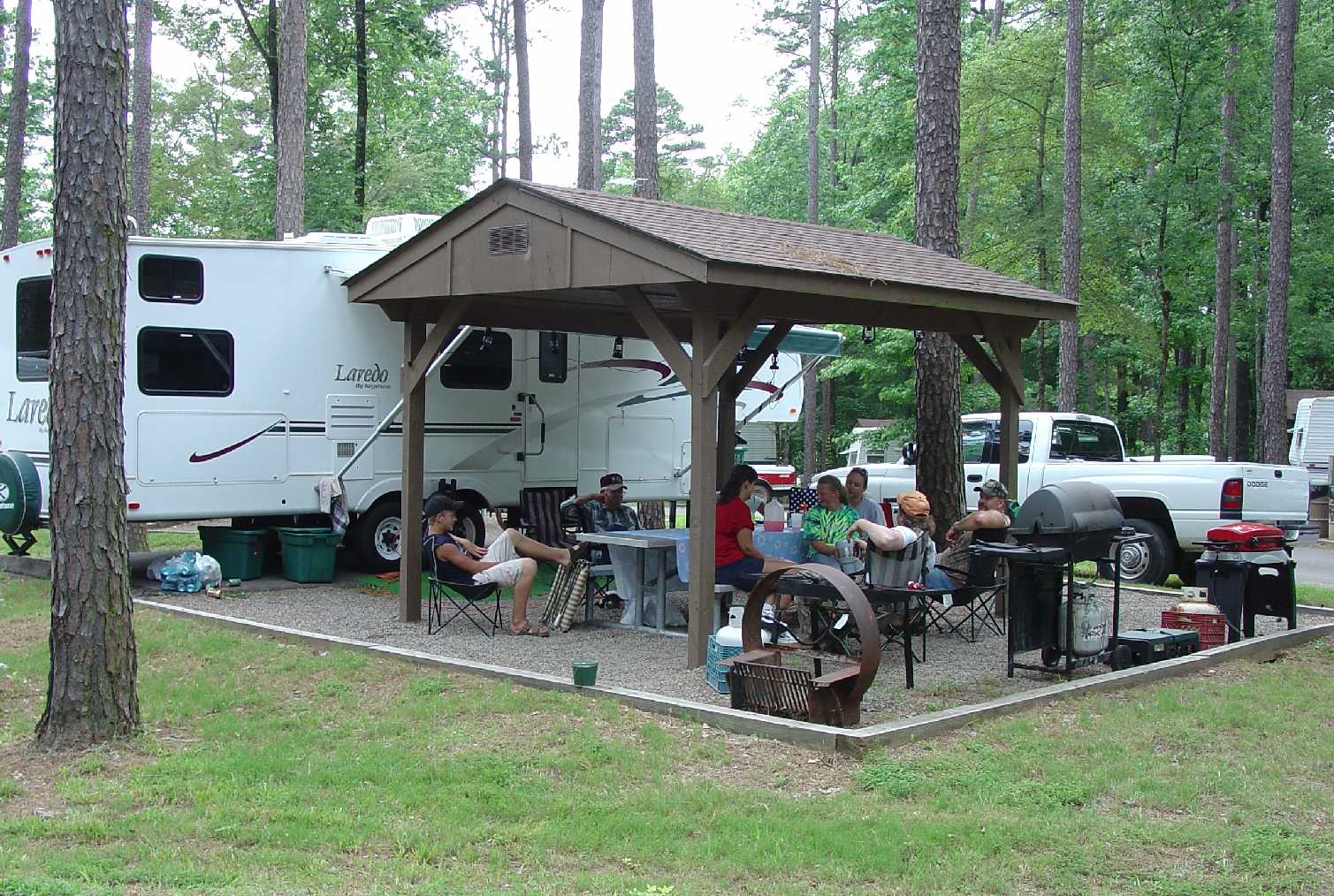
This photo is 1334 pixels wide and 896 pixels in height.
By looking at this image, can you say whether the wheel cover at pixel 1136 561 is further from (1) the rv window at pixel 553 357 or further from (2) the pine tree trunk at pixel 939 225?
(1) the rv window at pixel 553 357

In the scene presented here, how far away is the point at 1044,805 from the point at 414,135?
32.8m

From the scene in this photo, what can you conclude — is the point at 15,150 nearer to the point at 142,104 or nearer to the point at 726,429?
the point at 142,104

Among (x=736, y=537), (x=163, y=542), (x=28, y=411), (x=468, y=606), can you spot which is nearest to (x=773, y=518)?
(x=736, y=537)

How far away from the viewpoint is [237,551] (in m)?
11.6

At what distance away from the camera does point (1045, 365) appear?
1126 inches

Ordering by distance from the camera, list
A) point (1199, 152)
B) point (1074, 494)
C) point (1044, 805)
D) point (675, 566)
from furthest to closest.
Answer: point (1199, 152)
point (675, 566)
point (1074, 494)
point (1044, 805)

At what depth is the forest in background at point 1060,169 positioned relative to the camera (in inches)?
721

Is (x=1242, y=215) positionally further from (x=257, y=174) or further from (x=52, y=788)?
(x=52, y=788)

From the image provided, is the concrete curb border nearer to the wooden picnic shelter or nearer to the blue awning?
the wooden picnic shelter

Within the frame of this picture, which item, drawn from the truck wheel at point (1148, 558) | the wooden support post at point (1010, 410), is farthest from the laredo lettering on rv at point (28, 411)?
the truck wheel at point (1148, 558)

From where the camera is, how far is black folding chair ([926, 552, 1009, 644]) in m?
8.51

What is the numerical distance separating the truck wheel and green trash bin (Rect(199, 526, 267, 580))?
8017 millimetres

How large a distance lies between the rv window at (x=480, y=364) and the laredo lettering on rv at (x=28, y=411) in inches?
135

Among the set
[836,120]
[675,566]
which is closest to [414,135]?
[836,120]
